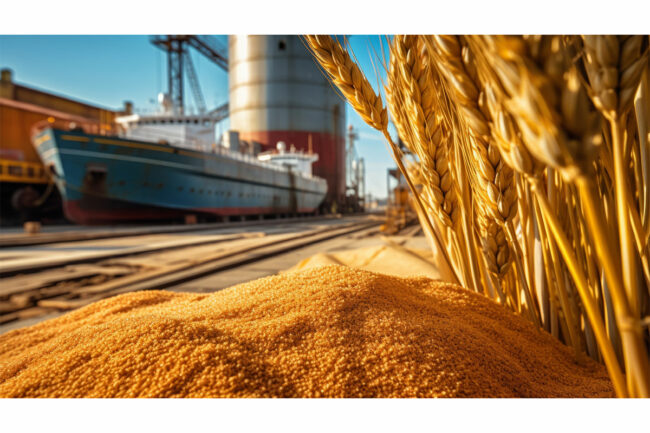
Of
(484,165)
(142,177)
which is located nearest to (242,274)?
(484,165)

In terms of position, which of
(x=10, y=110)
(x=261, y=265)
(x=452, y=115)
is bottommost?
(x=261, y=265)

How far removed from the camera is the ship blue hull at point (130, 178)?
8742 millimetres

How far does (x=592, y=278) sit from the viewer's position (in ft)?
1.70

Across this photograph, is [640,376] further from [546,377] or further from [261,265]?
[261,265]

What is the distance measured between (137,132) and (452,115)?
14.4m

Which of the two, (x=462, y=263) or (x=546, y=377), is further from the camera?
(x=462, y=263)

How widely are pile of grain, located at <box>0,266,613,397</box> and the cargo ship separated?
9589 millimetres

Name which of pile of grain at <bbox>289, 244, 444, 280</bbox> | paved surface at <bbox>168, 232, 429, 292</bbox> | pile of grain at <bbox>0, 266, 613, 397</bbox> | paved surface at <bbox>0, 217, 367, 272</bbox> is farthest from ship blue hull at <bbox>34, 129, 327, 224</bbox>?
pile of grain at <bbox>0, 266, 613, 397</bbox>

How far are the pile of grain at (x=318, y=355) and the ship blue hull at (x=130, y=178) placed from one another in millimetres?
9575

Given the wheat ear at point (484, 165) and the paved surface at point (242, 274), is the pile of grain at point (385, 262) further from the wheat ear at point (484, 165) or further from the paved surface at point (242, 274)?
the wheat ear at point (484, 165)

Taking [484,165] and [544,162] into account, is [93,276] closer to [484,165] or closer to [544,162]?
[484,165]

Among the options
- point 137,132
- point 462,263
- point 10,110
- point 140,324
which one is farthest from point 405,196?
point 10,110

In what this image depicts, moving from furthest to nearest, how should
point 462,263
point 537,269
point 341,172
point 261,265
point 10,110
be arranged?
point 341,172 < point 10,110 < point 261,265 < point 462,263 < point 537,269

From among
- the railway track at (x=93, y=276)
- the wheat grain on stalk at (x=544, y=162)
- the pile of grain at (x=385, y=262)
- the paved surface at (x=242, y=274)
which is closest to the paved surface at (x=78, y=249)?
the railway track at (x=93, y=276)
